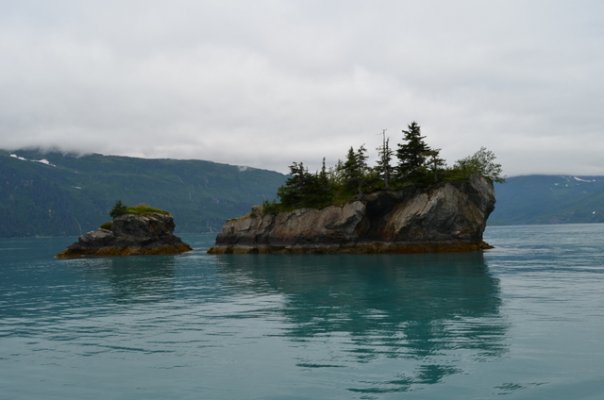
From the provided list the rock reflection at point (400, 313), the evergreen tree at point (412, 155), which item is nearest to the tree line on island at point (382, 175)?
the evergreen tree at point (412, 155)

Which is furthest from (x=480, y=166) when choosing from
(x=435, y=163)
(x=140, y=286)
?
(x=140, y=286)

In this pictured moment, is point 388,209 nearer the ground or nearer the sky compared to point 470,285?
nearer the sky

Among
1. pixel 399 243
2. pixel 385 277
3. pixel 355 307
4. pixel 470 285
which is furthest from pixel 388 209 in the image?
pixel 355 307

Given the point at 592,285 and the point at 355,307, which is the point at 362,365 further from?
the point at 592,285

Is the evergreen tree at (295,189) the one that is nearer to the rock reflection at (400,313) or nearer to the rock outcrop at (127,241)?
the rock outcrop at (127,241)

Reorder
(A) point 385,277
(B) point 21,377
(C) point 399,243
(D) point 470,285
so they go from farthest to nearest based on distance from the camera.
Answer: (C) point 399,243
(A) point 385,277
(D) point 470,285
(B) point 21,377

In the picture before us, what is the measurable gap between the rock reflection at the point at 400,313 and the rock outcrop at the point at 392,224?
34579 millimetres

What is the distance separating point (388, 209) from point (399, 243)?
830 cm

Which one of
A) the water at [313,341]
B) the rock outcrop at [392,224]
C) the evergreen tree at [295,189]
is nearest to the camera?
the water at [313,341]

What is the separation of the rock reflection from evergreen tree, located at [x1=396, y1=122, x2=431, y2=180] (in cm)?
4228

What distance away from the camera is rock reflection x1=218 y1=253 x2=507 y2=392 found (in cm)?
2028

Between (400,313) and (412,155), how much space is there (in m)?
73.9

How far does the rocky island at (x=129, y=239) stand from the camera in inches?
4481

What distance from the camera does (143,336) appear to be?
83.8ft
